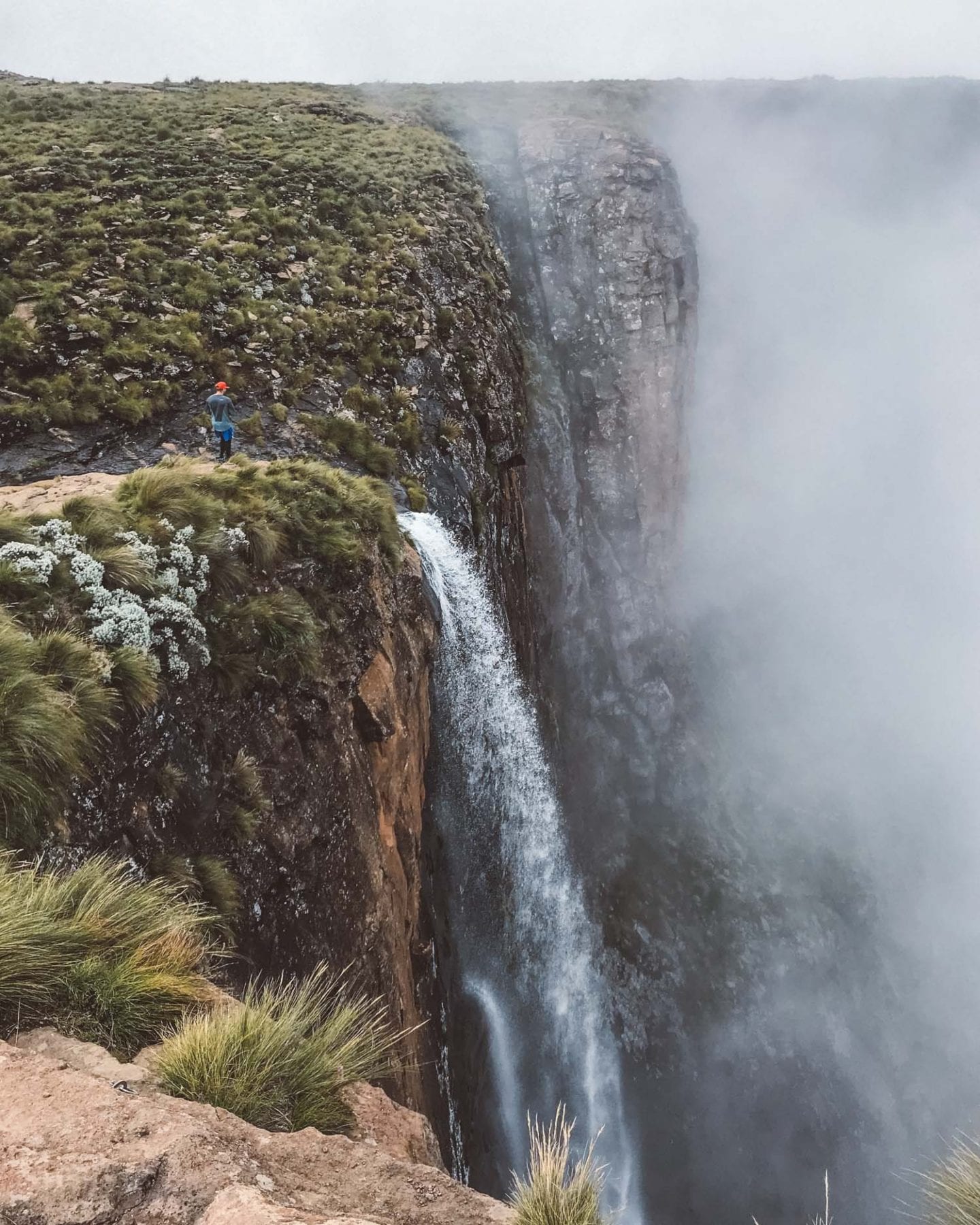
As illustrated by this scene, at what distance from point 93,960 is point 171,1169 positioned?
1.34 metres

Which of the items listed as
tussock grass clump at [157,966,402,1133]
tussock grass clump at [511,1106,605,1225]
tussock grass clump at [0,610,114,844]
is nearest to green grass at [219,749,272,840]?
tussock grass clump at [0,610,114,844]

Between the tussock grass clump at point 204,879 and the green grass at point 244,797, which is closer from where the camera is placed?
the tussock grass clump at point 204,879

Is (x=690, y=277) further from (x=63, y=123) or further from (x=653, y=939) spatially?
(x=653, y=939)

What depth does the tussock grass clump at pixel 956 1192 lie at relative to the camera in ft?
9.97

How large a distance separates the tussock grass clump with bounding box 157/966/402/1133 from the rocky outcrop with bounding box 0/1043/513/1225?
0.60 feet

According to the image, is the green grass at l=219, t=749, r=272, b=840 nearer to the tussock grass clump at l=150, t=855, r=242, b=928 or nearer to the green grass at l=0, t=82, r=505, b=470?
the tussock grass clump at l=150, t=855, r=242, b=928

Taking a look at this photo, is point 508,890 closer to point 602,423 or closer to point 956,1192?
point 956,1192

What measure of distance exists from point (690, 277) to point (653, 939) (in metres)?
26.4

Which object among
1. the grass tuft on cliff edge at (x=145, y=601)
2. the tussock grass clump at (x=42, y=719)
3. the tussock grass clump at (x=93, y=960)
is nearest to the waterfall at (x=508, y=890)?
the grass tuft on cliff edge at (x=145, y=601)

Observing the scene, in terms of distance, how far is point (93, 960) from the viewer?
3.17 metres

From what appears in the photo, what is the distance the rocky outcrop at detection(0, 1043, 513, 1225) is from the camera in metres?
2.00

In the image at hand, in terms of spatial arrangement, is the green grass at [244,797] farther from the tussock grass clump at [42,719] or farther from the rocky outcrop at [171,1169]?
the rocky outcrop at [171,1169]

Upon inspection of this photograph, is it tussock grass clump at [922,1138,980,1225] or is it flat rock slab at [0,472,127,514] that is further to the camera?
flat rock slab at [0,472,127,514]

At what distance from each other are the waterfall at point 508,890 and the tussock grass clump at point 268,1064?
8358mm
